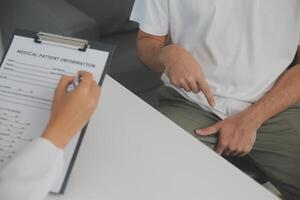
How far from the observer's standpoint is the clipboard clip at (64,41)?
2.49ft

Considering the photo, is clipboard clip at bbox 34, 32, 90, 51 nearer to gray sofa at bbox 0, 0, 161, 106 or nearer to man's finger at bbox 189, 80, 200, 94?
man's finger at bbox 189, 80, 200, 94

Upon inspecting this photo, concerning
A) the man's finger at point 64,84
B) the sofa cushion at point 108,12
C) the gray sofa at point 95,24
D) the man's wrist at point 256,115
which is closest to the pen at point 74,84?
the man's finger at point 64,84

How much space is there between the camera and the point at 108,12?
1675 millimetres

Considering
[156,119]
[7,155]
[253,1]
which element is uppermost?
[253,1]

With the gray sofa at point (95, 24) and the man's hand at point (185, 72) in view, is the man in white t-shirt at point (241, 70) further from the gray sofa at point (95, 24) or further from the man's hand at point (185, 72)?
the gray sofa at point (95, 24)

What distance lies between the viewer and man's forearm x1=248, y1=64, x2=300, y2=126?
106 cm

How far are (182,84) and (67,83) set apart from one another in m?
0.33

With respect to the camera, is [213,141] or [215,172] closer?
[215,172]

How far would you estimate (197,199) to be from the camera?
0.69m

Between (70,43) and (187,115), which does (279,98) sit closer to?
(187,115)

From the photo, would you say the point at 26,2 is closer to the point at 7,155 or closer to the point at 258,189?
the point at 7,155

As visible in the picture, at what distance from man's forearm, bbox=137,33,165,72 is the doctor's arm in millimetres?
460

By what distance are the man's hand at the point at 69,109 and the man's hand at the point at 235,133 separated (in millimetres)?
459

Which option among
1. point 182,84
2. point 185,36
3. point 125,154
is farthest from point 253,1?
point 125,154
